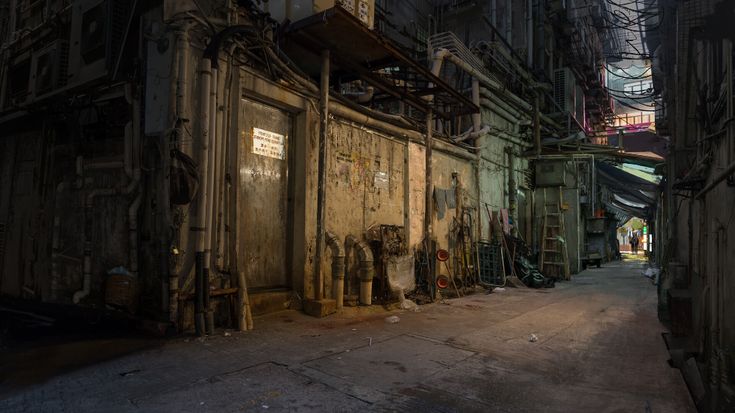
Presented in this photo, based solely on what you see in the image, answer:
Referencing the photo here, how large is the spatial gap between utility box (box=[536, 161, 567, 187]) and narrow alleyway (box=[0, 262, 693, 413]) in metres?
10.8

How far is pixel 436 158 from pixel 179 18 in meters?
7.40

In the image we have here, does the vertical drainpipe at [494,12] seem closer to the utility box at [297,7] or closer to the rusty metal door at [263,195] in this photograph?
the utility box at [297,7]

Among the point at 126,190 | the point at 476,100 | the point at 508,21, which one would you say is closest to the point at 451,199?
the point at 476,100

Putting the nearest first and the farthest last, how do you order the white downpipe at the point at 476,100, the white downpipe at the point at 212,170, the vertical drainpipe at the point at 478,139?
the white downpipe at the point at 212,170
the vertical drainpipe at the point at 478,139
the white downpipe at the point at 476,100

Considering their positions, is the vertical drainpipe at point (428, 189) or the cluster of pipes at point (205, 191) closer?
A: the cluster of pipes at point (205, 191)

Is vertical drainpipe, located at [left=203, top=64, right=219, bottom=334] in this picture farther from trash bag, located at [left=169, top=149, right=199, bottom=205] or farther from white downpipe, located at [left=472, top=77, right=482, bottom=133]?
white downpipe, located at [left=472, top=77, right=482, bottom=133]

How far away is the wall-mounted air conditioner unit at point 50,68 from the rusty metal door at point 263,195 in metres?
3.60

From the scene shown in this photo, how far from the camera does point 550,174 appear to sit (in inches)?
690

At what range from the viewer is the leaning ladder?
1575 cm

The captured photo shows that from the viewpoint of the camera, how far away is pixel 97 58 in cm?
691

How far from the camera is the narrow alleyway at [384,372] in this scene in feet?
12.1

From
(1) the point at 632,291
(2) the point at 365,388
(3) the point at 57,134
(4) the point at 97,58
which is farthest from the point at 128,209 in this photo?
(1) the point at 632,291

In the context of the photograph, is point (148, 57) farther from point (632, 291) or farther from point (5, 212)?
point (632, 291)

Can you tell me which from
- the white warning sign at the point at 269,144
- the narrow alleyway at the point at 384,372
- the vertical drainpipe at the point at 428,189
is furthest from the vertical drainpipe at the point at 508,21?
the narrow alleyway at the point at 384,372
